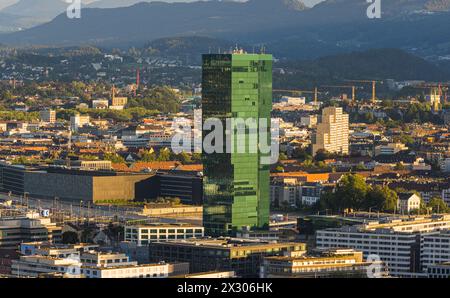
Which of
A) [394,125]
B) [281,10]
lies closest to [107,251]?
[394,125]

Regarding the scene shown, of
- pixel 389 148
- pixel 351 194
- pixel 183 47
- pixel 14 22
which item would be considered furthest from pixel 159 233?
pixel 14 22

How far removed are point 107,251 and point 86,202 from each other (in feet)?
60.0

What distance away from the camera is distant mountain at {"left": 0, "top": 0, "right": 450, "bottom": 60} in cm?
14762

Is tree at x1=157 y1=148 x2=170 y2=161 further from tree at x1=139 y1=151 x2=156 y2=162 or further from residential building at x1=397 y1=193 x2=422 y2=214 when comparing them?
residential building at x1=397 y1=193 x2=422 y2=214

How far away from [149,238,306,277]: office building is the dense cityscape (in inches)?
1.1

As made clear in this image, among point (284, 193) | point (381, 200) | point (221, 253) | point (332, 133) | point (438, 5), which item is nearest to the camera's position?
point (221, 253)

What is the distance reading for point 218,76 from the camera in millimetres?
33000

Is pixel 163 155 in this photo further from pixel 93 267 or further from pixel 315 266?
pixel 315 266

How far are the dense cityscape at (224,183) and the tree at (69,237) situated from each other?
0.04m

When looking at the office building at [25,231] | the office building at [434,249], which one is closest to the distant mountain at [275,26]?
the office building at [25,231]

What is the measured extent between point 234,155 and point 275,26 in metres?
142

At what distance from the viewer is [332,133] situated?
63.5m

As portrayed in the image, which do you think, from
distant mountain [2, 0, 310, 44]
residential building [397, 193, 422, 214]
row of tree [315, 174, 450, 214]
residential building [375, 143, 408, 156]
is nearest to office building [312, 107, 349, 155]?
residential building [375, 143, 408, 156]
